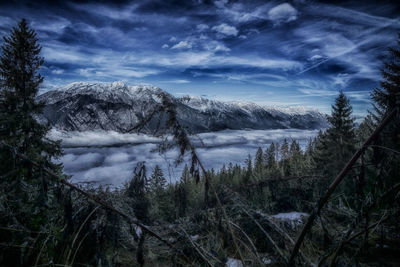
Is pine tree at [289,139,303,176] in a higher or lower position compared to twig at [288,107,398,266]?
lower

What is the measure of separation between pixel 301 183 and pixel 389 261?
1.34m

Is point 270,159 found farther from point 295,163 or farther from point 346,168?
point 346,168

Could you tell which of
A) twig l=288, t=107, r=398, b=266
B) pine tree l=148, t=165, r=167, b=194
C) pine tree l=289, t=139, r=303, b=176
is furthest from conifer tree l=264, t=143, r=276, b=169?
twig l=288, t=107, r=398, b=266

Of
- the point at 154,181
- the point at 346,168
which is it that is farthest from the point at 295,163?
the point at 346,168

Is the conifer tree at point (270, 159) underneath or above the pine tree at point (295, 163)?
underneath

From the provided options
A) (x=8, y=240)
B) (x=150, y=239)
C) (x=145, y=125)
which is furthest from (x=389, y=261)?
(x=8, y=240)

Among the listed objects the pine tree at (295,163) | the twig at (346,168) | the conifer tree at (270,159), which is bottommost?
the conifer tree at (270,159)

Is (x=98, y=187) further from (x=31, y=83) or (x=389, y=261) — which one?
(x=31, y=83)

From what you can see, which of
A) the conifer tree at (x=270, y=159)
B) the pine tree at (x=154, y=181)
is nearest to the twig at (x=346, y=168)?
the pine tree at (x=154, y=181)

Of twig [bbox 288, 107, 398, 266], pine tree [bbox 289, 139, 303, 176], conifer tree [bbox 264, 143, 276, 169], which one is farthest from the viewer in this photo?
conifer tree [bbox 264, 143, 276, 169]

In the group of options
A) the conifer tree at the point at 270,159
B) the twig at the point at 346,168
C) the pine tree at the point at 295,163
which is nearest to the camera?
the twig at the point at 346,168

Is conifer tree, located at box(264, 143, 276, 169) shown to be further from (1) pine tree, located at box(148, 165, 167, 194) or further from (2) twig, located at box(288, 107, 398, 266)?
(2) twig, located at box(288, 107, 398, 266)

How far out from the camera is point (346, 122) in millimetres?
24234

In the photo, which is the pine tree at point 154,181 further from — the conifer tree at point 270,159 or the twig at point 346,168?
the conifer tree at point 270,159
